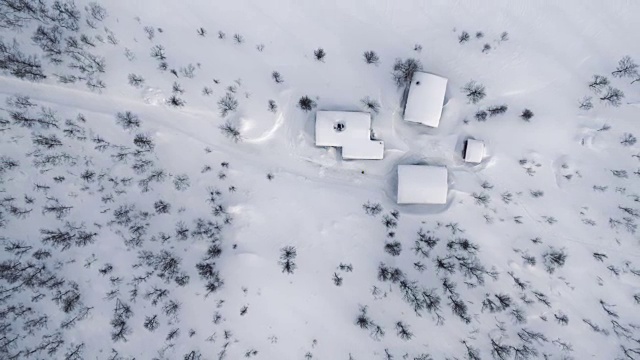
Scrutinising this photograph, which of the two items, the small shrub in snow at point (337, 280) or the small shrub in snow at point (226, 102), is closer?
the small shrub in snow at point (337, 280)

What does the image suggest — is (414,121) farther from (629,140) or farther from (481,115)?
(629,140)

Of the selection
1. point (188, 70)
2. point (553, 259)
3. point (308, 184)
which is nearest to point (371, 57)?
point (308, 184)

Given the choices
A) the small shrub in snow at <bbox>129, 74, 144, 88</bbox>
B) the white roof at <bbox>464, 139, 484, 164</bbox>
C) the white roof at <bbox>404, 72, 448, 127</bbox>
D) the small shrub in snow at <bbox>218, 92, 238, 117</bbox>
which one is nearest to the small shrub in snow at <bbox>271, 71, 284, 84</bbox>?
→ the small shrub in snow at <bbox>218, 92, 238, 117</bbox>

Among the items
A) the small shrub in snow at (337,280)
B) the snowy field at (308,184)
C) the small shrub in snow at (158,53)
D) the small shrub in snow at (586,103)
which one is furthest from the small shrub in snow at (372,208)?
the small shrub in snow at (158,53)

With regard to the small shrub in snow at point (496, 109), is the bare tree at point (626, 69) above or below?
above

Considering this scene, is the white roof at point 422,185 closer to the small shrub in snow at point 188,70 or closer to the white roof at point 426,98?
the white roof at point 426,98

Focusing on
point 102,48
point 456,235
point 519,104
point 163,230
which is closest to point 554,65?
point 519,104

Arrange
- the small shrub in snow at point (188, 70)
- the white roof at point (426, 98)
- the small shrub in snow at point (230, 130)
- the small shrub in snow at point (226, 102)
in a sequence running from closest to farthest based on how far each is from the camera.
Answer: the white roof at point (426, 98) → the small shrub in snow at point (188, 70) → the small shrub in snow at point (226, 102) → the small shrub in snow at point (230, 130)
